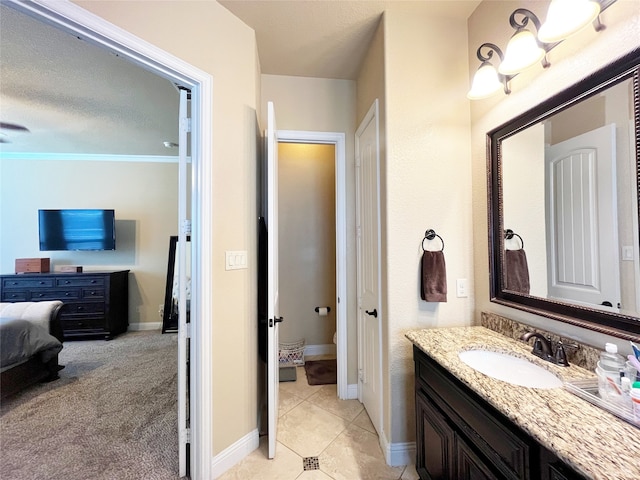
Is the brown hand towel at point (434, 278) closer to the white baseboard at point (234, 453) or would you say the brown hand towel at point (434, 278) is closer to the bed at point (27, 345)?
the white baseboard at point (234, 453)

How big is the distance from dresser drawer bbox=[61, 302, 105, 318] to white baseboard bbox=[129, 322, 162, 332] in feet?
2.01

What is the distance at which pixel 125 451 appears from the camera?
66.0 inches

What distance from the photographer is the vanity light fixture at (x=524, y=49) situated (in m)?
1.13

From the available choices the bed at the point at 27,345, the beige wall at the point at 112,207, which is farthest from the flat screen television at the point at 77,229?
the bed at the point at 27,345

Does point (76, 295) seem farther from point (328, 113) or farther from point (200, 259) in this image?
point (328, 113)

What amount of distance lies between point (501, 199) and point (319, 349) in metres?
2.49

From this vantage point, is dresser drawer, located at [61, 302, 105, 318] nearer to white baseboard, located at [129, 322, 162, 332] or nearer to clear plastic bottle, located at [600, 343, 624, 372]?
white baseboard, located at [129, 322, 162, 332]

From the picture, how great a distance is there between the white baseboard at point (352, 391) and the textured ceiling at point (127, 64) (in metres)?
2.70

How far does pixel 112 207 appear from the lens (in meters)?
4.11

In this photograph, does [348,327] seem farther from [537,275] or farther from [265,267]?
[537,275]

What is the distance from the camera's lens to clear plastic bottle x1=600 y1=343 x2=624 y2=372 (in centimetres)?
81

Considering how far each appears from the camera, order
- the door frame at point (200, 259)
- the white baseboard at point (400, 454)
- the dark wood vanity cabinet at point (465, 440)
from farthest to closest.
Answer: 1. the white baseboard at point (400, 454)
2. the door frame at point (200, 259)
3. the dark wood vanity cabinet at point (465, 440)

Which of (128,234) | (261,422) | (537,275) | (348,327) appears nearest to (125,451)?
(261,422)

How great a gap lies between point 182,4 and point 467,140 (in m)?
1.80
